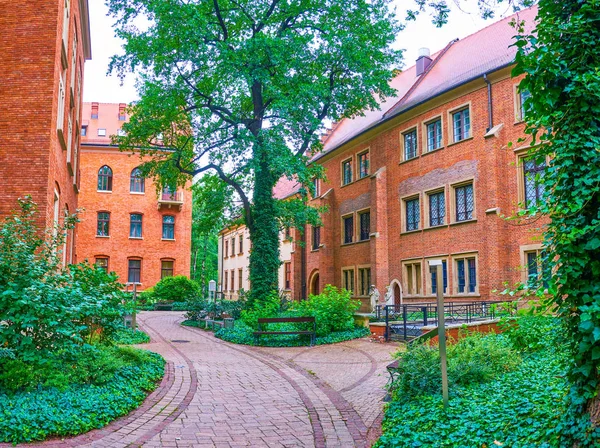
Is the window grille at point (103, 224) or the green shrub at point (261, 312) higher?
the window grille at point (103, 224)

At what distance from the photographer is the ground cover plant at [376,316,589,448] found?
5012 mm

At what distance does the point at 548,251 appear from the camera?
15.8 feet

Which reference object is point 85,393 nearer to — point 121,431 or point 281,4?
point 121,431

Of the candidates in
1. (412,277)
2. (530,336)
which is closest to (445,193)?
(412,277)

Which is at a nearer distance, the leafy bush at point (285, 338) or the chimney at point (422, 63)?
the leafy bush at point (285, 338)

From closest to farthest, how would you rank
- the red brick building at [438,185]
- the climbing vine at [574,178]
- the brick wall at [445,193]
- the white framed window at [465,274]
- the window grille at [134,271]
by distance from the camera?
the climbing vine at [574,178] → the brick wall at [445,193] → the red brick building at [438,185] → the white framed window at [465,274] → the window grille at [134,271]

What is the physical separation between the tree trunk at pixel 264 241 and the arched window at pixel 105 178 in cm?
2335

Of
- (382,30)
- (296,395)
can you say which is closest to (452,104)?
(382,30)

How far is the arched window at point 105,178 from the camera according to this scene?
41.7m

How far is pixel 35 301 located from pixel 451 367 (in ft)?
18.6

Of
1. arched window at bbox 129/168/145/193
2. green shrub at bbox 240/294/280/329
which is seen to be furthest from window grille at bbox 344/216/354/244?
arched window at bbox 129/168/145/193

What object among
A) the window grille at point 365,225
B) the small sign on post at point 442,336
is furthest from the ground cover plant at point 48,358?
the window grille at point 365,225

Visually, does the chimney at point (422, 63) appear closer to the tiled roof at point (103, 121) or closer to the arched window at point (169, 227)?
the arched window at point (169, 227)

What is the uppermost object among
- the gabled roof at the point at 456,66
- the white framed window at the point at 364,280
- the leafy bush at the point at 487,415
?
the gabled roof at the point at 456,66
